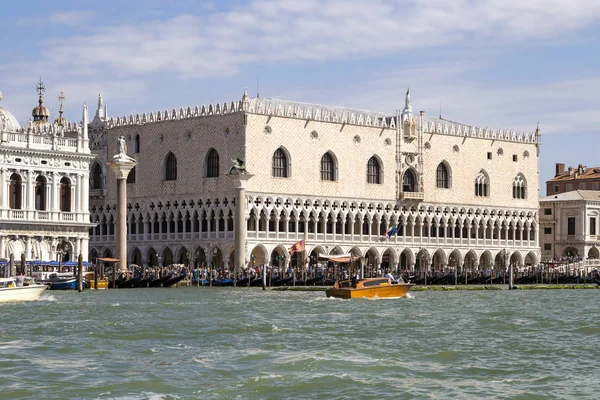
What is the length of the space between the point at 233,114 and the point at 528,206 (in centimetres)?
2347

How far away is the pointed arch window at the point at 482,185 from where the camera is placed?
281 feet

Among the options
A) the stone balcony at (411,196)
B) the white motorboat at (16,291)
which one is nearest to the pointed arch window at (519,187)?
the stone balcony at (411,196)

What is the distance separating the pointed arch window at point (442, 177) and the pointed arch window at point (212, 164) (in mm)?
14850

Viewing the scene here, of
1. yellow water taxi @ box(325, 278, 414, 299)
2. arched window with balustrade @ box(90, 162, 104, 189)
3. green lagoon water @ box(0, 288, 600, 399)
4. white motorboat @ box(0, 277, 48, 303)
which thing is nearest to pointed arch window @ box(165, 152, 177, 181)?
arched window with balustrade @ box(90, 162, 104, 189)

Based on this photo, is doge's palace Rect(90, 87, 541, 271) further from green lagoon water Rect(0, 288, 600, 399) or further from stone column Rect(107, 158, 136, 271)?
green lagoon water Rect(0, 288, 600, 399)

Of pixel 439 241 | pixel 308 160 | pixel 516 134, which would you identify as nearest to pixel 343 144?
pixel 308 160

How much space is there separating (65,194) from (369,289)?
2157 centimetres

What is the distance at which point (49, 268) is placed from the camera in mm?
61344

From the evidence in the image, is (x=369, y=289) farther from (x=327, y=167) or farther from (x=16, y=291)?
(x=327, y=167)

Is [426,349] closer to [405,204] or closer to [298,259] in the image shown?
[298,259]

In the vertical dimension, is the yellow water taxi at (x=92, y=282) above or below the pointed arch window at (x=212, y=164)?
below

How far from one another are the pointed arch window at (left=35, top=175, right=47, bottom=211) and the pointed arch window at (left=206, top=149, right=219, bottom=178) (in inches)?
511

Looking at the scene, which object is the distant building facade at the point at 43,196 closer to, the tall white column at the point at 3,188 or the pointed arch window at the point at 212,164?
the tall white column at the point at 3,188

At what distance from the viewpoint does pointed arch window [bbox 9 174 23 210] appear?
62.6 metres
